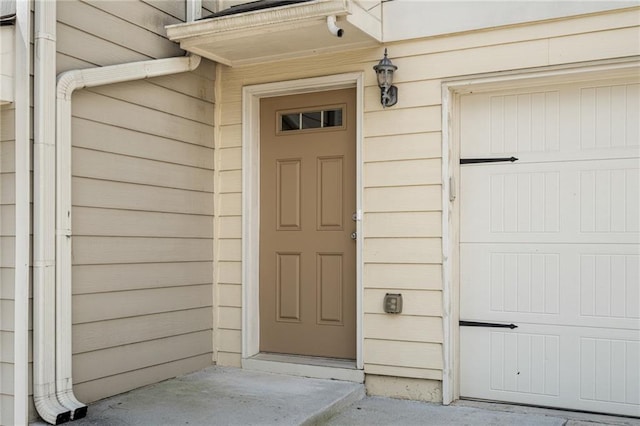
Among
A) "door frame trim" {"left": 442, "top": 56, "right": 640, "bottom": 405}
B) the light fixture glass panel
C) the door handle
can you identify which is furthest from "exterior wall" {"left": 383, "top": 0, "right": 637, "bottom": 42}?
the door handle

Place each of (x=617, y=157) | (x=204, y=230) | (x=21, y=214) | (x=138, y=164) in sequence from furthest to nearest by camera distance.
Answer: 1. (x=204, y=230)
2. (x=138, y=164)
3. (x=617, y=157)
4. (x=21, y=214)

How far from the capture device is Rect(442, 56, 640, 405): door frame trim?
381 cm

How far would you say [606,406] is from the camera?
367 centimetres

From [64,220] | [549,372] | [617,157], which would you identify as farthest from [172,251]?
[617,157]

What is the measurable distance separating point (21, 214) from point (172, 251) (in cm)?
115

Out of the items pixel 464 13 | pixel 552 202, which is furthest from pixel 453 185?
pixel 464 13

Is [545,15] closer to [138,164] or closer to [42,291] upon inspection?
[138,164]

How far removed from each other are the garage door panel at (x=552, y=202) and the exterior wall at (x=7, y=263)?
8.26ft

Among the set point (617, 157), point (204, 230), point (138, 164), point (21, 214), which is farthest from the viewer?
point (204, 230)

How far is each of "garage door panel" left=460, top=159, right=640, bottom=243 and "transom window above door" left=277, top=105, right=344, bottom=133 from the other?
95 cm

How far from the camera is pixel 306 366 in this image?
4.30m

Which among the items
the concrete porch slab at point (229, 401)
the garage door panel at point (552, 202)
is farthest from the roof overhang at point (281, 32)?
the concrete porch slab at point (229, 401)

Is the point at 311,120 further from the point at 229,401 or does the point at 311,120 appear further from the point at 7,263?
the point at 7,263

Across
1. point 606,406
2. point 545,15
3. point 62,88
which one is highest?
point 545,15
